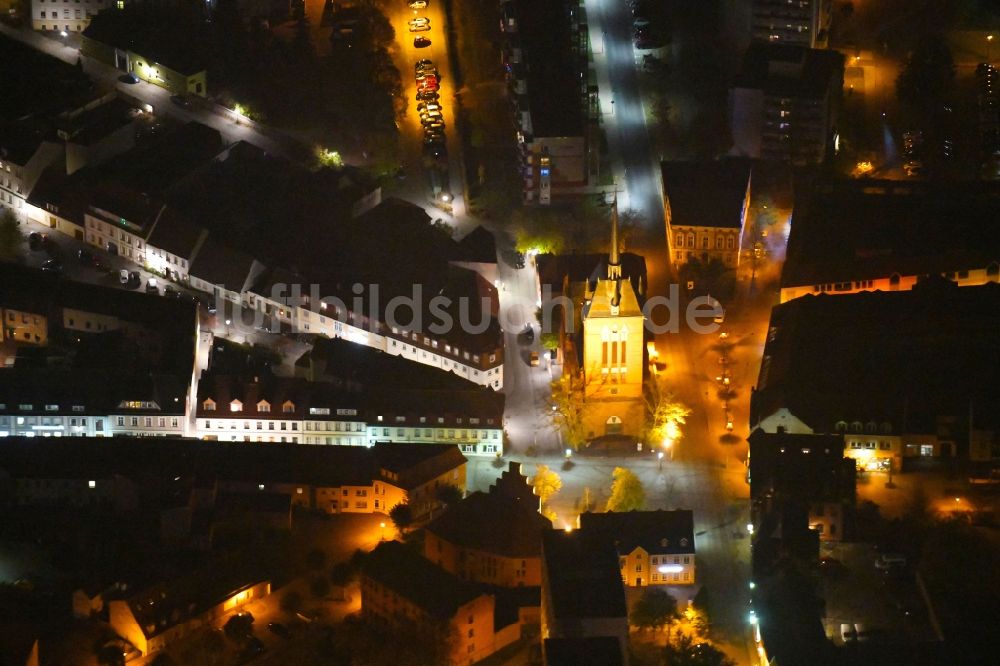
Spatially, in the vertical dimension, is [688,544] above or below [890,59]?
below

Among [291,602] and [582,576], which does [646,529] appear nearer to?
[582,576]

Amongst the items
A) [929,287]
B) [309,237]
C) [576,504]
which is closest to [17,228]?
[309,237]

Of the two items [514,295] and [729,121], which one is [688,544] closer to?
[514,295]

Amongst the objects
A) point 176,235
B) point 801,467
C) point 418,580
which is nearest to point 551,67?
point 176,235

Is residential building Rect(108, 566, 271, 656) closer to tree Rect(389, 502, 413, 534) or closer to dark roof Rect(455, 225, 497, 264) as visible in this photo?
tree Rect(389, 502, 413, 534)

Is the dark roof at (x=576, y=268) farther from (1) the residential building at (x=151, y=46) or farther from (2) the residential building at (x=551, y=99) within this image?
(1) the residential building at (x=151, y=46)

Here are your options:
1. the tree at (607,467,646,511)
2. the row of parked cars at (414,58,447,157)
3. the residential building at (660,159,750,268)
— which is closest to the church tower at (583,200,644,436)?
the tree at (607,467,646,511)
